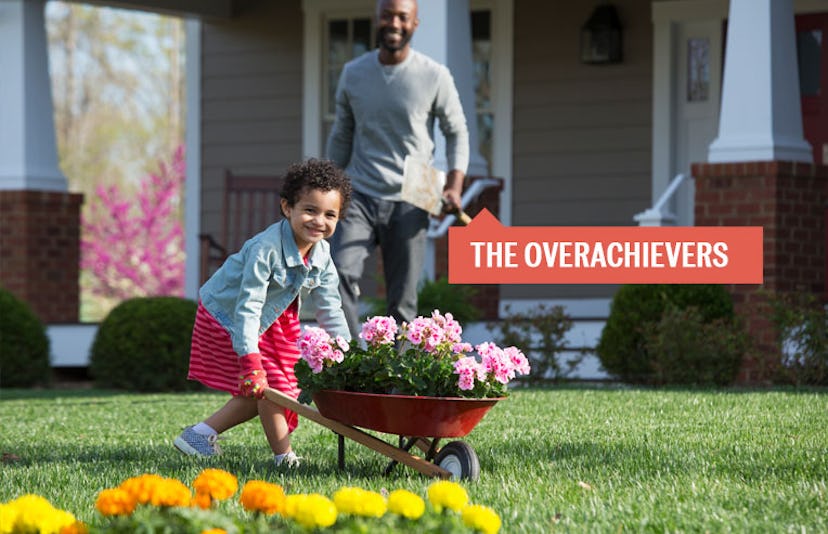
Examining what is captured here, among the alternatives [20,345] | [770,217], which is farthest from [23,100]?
[770,217]

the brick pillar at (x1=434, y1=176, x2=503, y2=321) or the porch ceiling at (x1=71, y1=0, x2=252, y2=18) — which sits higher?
the porch ceiling at (x1=71, y1=0, x2=252, y2=18)

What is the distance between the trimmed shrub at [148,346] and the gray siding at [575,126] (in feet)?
12.5

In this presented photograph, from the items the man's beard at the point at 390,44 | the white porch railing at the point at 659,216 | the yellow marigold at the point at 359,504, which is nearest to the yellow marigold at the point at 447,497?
the yellow marigold at the point at 359,504

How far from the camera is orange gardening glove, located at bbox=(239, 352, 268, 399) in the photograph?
15.4ft

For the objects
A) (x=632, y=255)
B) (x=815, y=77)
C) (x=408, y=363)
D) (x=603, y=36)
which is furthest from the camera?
(x=603, y=36)

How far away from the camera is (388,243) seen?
708cm

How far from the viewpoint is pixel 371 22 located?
14094 millimetres

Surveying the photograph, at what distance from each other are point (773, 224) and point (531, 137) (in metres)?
3.97

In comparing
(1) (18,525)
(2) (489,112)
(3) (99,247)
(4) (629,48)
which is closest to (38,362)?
(2) (489,112)

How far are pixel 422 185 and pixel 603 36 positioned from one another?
6.07 metres

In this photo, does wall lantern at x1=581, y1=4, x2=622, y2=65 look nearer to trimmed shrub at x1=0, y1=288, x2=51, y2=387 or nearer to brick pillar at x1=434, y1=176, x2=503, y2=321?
brick pillar at x1=434, y1=176, x2=503, y2=321

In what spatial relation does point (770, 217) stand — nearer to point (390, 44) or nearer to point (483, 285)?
point (483, 285)

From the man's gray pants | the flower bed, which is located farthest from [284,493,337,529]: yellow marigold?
the man's gray pants

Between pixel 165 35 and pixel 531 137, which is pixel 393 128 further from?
pixel 165 35
